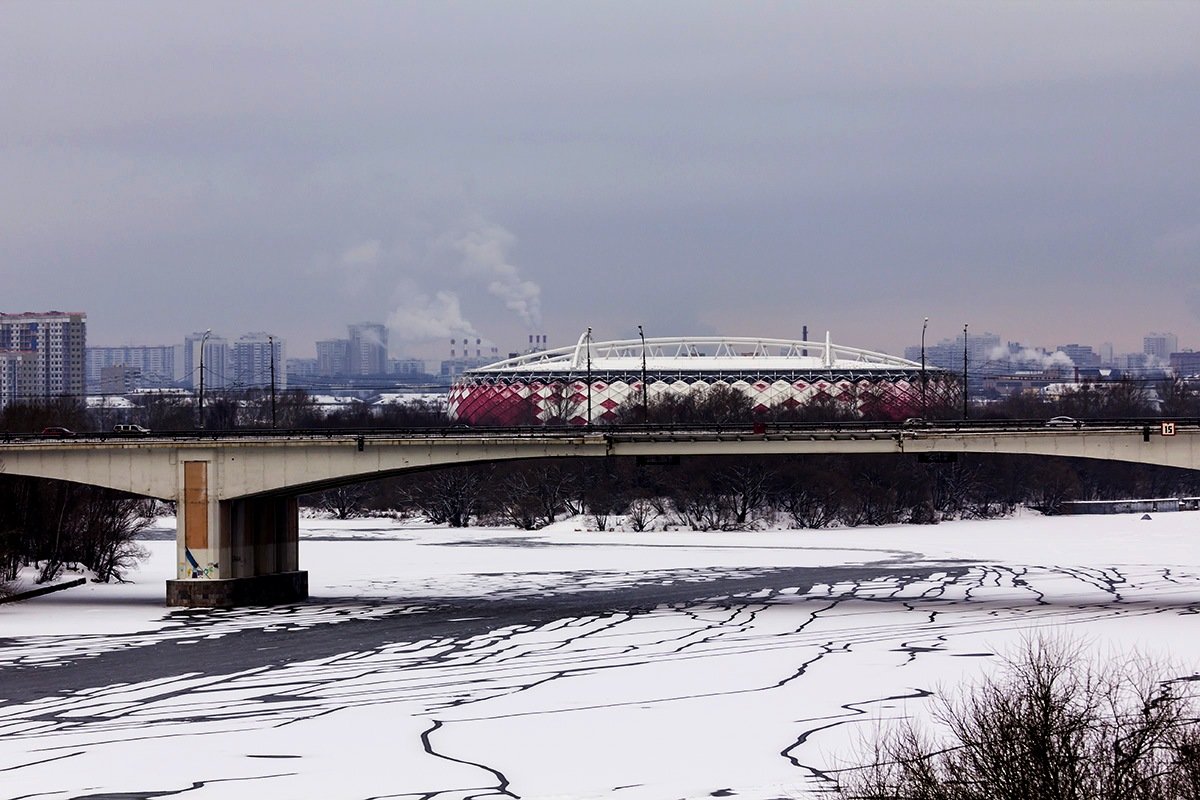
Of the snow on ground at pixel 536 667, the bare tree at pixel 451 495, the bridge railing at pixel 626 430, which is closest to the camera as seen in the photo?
the snow on ground at pixel 536 667

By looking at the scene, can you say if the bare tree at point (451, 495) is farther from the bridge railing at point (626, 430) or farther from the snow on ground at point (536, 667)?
the bridge railing at point (626, 430)

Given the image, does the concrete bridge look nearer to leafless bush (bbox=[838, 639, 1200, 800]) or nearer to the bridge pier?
the bridge pier

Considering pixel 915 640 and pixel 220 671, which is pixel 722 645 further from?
pixel 220 671

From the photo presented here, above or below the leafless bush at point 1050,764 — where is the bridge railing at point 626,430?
above

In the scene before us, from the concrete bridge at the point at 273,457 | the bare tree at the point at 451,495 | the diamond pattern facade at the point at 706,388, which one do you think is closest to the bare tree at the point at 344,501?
the bare tree at the point at 451,495

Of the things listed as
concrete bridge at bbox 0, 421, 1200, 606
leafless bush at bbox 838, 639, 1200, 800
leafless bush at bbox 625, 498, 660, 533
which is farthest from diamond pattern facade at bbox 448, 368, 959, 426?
leafless bush at bbox 838, 639, 1200, 800

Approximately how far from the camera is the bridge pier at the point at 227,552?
2660 inches

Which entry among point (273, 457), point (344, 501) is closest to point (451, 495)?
point (344, 501)

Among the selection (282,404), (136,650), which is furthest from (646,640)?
(282,404)

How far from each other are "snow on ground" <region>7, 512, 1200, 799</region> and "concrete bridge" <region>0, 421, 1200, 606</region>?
2917mm

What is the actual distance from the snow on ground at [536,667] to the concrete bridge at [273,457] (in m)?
Answer: 2.92

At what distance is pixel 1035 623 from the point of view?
54.3 m

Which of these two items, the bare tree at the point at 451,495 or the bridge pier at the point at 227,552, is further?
the bare tree at the point at 451,495

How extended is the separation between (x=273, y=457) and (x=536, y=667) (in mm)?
25640
